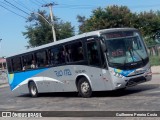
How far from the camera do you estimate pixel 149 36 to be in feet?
190

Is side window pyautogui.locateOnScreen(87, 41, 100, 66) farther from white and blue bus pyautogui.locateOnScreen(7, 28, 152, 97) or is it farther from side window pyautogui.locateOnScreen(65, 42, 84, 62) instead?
side window pyautogui.locateOnScreen(65, 42, 84, 62)

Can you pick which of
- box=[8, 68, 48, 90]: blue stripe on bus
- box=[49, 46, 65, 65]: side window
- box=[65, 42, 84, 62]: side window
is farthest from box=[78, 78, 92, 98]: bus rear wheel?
box=[8, 68, 48, 90]: blue stripe on bus

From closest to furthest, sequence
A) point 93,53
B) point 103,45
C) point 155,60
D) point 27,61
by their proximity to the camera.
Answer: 1. point 103,45
2. point 93,53
3. point 27,61
4. point 155,60

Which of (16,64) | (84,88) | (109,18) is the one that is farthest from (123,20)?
(84,88)

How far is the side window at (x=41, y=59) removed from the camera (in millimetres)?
19547

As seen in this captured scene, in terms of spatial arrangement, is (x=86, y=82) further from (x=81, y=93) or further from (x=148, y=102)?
(x=148, y=102)

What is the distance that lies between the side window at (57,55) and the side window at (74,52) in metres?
0.46

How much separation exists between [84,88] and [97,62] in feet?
5.23

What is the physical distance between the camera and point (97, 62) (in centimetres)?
1576

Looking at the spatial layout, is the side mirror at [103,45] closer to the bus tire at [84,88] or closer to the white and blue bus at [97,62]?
the white and blue bus at [97,62]

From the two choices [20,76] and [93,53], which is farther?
[20,76]

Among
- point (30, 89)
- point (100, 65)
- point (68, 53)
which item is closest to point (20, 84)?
point (30, 89)

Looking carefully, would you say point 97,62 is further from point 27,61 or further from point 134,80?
point 27,61

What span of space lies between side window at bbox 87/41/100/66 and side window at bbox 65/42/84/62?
55 cm
